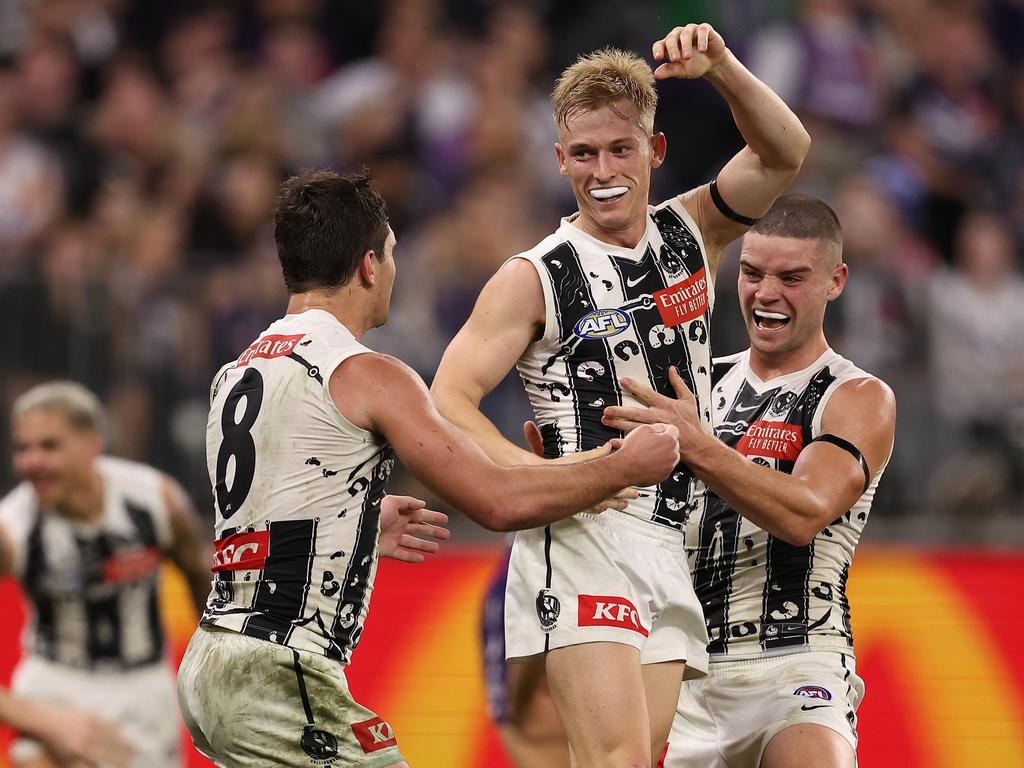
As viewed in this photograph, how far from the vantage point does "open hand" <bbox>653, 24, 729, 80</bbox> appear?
488 centimetres

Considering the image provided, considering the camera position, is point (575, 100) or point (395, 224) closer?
point (575, 100)

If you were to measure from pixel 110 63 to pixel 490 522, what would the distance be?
970 centimetres

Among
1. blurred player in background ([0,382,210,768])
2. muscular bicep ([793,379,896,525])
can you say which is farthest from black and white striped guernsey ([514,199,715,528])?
blurred player in background ([0,382,210,768])

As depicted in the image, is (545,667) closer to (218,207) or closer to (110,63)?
(218,207)

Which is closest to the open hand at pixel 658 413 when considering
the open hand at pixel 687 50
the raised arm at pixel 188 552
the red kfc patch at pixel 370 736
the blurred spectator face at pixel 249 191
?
the open hand at pixel 687 50

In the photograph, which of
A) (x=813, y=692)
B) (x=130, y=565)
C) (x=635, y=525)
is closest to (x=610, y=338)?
(x=635, y=525)

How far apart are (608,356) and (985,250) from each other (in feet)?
20.7

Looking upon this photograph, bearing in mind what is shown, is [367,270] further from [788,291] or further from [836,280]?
[836,280]

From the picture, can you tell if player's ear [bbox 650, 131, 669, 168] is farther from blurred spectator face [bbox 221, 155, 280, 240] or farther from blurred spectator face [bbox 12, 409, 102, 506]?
blurred spectator face [bbox 221, 155, 280, 240]

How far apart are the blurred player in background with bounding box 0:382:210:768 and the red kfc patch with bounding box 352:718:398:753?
2.90 m

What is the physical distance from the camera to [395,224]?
454 inches

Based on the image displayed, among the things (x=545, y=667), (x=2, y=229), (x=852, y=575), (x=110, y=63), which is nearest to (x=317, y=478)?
(x=545, y=667)

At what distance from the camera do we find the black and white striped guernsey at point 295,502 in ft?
15.0

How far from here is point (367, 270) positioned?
15.8ft
